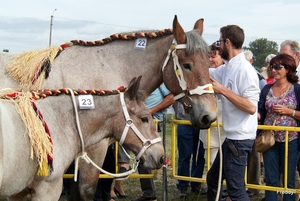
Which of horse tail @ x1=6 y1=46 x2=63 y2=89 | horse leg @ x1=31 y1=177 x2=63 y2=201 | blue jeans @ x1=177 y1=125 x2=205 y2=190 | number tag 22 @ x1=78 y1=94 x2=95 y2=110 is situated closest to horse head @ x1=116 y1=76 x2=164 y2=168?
number tag 22 @ x1=78 y1=94 x2=95 y2=110

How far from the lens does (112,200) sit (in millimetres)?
6371

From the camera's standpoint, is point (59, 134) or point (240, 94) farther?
point (240, 94)

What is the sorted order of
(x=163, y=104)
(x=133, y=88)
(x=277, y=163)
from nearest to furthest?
(x=133, y=88) < (x=277, y=163) < (x=163, y=104)

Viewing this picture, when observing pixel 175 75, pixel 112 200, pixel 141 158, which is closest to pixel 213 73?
pixel 175 75

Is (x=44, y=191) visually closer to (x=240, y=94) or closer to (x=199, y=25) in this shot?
(x=240, y=94)

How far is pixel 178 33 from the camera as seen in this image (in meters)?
4.67

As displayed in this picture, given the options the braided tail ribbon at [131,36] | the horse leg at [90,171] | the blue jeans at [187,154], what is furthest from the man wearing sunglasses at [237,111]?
the blue jeans at [187,154]

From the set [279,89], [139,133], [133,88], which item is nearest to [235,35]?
[279,89]

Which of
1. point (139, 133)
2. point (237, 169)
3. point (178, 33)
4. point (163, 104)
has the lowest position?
point (237, 169)

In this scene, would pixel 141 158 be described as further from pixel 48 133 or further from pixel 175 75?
pixel 175 75

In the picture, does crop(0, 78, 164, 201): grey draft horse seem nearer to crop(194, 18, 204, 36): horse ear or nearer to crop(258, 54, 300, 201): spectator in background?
crop(194, 18, 204, 36): horse ear

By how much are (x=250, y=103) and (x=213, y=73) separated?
1.02 meters

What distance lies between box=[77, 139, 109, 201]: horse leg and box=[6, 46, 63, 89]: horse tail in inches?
34.8

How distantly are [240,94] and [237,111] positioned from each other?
0.17 meters
